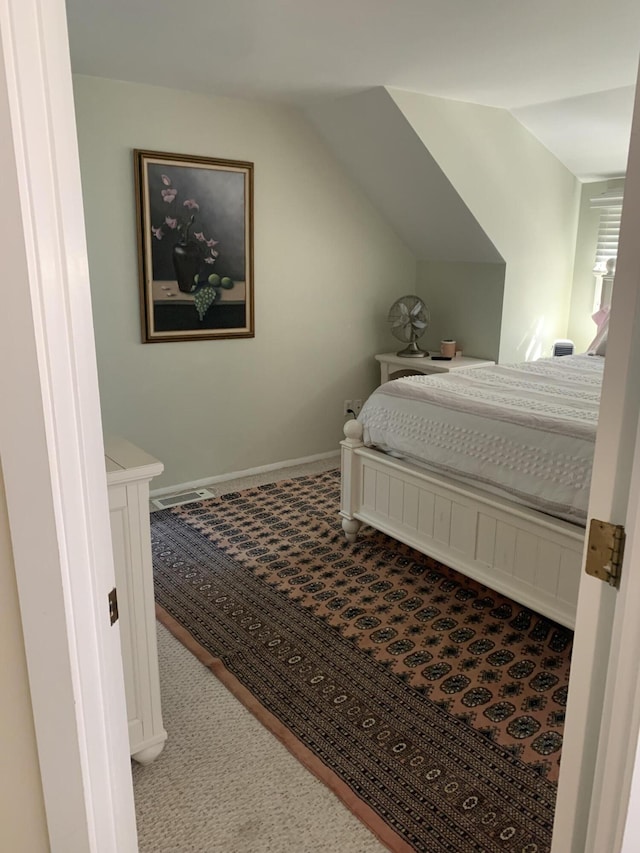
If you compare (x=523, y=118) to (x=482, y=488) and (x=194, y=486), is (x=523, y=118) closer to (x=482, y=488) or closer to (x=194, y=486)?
(x=482, y=488)

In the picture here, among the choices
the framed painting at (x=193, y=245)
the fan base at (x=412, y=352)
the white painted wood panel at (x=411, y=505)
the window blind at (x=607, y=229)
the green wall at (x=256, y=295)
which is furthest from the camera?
the fan base at (x=412, y=352)

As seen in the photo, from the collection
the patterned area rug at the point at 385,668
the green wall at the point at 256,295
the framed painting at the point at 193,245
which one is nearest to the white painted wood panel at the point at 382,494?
the patterned area rug at the point at 385,668

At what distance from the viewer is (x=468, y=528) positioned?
2.74 m

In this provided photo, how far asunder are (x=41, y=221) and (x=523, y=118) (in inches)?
159

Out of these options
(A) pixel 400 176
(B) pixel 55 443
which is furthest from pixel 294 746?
(A) pixel 400 176

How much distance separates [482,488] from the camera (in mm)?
2697

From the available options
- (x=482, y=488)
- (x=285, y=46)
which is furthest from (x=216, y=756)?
(x=285, y=46)

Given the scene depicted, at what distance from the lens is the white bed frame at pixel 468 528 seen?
7.87 feet

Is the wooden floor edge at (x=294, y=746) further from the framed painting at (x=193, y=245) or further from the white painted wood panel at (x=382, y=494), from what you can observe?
the framed painting at (x=193, y=245)

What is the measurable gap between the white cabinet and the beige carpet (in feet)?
0.39

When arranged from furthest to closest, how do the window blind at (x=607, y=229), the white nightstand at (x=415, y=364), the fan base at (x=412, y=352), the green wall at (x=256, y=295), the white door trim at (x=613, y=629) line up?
1. the fan base at (x=412, y=352)
2. the window blind at (x=607, y=229)
3. the white nightstand at (x=415, y=364)
4. the green wall at (x=256, y=295)
5. the white door trim at (x=613, y=629)

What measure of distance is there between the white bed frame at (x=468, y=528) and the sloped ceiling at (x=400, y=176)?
167cm

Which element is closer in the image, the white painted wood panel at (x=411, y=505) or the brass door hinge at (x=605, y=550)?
the brass door hinge at (x=605, y=550)

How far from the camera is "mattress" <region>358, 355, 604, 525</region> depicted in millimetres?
2383
